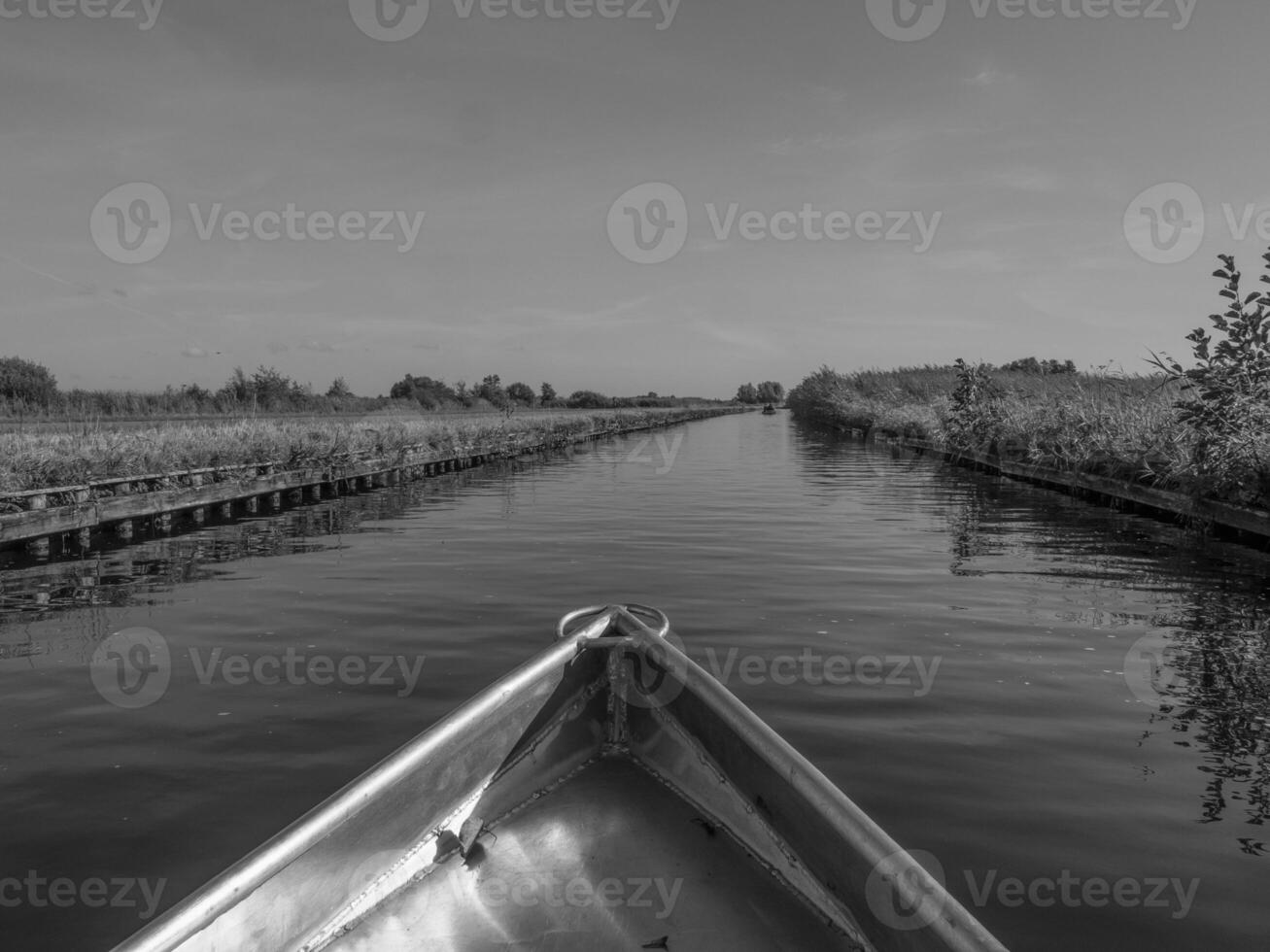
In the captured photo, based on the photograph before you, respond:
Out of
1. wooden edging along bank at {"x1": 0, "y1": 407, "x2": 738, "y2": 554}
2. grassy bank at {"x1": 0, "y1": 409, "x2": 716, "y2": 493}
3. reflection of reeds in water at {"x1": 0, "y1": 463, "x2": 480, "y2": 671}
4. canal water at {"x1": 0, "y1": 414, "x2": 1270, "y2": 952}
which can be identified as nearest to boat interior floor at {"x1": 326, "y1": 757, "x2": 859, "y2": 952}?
canal water at {"x1": 0, "y1": 414, "x2": 1270, "y2": 952}

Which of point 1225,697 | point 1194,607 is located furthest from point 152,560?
point 1194,607

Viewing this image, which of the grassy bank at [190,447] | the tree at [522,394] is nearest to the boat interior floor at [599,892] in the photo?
the grassy bank at [190,447]

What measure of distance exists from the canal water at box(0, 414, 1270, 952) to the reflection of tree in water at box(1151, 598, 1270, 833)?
0.09 ft

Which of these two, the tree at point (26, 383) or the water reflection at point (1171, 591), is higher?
the tree at point (26, 383)

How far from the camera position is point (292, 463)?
18516 millimetres

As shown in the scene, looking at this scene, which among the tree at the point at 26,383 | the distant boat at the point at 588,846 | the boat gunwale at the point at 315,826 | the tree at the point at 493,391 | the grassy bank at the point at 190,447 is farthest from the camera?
the tree at the point at 493,391

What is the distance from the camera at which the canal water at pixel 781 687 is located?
3.36 metres

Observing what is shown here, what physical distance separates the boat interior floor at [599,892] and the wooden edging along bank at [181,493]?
1075 centimetres

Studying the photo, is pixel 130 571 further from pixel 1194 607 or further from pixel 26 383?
pixel 26 383

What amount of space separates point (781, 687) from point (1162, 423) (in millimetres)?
12255

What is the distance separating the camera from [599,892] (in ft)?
8.68

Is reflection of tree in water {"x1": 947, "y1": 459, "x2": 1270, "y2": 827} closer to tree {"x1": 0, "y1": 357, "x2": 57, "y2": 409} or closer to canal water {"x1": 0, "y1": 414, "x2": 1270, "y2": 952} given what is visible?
canal water {"x1": 0, "y1": 414, "x2": 1270, "y2": 952}

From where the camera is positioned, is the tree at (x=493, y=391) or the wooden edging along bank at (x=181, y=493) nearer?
the wooden edging along bank at (x=181, y=493)

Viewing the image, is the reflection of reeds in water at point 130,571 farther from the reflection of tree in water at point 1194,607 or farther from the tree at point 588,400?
the tree at point 588,400
